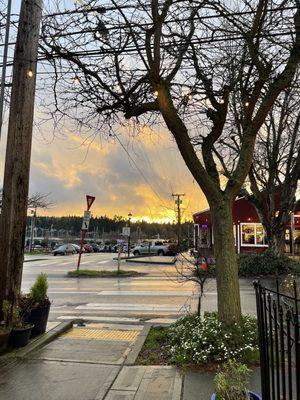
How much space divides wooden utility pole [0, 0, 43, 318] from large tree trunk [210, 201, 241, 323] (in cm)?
312

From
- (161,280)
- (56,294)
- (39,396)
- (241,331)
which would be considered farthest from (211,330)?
(161,280)

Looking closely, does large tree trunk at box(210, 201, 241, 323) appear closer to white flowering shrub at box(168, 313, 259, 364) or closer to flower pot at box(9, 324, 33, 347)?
white flowering shrub at box(168, 313, 259, 364)

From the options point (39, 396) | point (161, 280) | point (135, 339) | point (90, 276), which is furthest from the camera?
point (90, 276)

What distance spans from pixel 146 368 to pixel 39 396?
1560mm

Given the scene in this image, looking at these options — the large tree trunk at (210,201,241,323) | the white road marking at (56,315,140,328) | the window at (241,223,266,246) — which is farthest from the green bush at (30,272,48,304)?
the window at (241,223,266,246)

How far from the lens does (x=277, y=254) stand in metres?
21.0

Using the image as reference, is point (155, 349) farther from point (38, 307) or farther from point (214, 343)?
point (38, 307)

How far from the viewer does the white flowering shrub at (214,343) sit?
5.80 metres

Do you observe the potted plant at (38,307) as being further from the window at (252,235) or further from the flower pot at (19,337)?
the window at (252,235)

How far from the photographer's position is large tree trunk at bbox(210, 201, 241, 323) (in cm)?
652

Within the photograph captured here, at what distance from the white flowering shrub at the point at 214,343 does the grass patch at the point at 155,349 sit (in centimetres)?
14

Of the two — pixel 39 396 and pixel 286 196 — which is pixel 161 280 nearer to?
pixel 286 196

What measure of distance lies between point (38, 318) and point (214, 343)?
3.07m

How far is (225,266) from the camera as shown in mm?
6676
